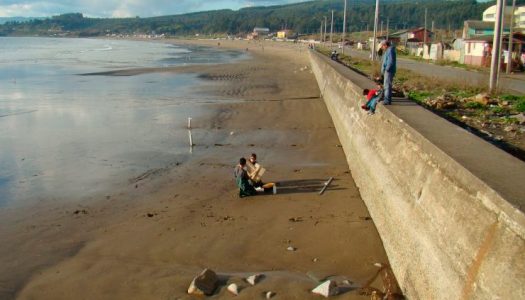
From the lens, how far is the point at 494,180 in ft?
17.8

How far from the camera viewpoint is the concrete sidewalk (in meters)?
5.14

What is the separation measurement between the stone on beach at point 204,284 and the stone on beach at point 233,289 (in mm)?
213

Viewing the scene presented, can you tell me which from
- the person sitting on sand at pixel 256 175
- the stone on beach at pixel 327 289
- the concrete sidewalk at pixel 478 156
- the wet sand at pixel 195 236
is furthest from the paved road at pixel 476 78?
the stone on beach at pixel 327 289

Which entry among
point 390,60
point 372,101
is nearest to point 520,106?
point 390,60

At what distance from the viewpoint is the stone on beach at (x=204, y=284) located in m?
6.95

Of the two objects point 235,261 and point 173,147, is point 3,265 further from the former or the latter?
point 173,147

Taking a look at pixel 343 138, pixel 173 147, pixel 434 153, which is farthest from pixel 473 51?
pixel 434 153

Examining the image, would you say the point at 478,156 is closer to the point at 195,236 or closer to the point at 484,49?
the point at 195,236

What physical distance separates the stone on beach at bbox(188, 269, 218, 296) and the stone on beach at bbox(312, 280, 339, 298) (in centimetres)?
137

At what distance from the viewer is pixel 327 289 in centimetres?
684

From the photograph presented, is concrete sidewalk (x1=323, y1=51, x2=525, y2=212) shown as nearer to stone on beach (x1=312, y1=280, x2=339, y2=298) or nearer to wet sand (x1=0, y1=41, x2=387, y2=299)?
wet sand (x1=0, y1=41, x2=387, y2=299)

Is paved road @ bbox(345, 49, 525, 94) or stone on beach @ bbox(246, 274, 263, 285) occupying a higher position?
paved road @ bbox(345, 49, 525, 94)

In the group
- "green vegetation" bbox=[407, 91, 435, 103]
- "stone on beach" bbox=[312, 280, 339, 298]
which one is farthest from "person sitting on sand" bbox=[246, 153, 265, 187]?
"green vegetation" bbox=[407, 91, 435, 103]

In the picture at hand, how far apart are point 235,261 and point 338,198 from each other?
12.0ft
